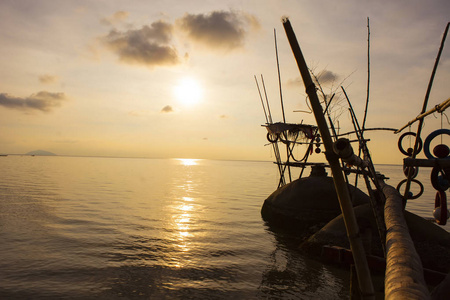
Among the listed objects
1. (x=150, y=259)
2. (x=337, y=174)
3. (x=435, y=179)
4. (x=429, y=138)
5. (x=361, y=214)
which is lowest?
(x=150, y=259)

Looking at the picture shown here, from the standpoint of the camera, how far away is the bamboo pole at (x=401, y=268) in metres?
3.15

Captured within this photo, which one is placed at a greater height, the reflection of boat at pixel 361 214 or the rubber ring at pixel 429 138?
the rubber ring at pixel 429 138

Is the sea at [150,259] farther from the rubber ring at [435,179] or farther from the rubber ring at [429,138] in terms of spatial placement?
the rubber ring at [429,138]

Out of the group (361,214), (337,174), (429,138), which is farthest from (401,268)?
(361,214)

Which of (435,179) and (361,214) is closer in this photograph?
(435,179)

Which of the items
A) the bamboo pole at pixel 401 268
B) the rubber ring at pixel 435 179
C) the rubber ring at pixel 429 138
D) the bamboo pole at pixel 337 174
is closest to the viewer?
the bamboo pole at pixel 337 174

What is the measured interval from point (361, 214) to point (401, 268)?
5.28 m

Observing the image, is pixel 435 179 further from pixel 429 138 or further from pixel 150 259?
pixel 150 259

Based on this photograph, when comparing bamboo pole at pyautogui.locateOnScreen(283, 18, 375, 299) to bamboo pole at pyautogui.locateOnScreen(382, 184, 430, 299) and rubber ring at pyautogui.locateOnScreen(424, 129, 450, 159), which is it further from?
rubber ring at pyautogui.locateOnScreen(424, 129, 450, 159)

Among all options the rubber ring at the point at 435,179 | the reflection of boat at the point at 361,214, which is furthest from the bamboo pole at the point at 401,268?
the rubber ring at the point at 435,179

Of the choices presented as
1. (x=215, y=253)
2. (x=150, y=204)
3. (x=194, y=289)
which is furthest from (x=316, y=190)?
(x=150, y=204)

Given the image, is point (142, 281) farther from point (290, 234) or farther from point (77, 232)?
point (290, 234)

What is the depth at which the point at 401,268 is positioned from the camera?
3.73 metres

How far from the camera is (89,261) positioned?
27.8ft
